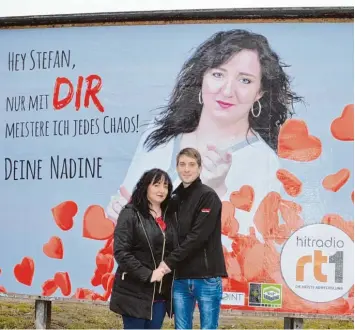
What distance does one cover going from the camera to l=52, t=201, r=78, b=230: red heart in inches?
235

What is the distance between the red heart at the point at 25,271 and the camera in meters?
6.02

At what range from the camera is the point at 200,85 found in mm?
5910

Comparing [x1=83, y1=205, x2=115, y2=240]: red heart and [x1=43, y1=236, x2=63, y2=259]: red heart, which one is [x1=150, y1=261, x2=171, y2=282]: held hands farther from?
[x1=43, y1=236, x2=63, y2=259]: red heart

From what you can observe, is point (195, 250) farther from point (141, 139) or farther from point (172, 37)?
point (172, 37)

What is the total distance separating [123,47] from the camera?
6.01 m

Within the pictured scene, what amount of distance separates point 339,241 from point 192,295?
1.27 metres

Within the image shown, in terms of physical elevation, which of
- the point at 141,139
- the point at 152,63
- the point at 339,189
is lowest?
the point at 339,189

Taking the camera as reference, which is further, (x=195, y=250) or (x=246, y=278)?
(x=246, y=278)

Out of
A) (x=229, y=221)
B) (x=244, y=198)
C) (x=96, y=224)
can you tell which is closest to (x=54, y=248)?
(x=96, y=224)

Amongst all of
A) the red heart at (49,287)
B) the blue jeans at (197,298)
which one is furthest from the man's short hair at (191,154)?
the red heart at (49,287)

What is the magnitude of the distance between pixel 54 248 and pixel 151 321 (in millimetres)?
1309

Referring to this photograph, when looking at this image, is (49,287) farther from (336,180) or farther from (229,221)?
(336,180)

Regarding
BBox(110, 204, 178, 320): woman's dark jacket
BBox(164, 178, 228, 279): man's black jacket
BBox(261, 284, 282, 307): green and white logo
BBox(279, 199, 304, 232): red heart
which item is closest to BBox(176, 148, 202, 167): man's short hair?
BBox(164, 178, 228, 279): man's black jacket

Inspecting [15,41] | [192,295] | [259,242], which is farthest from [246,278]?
[15,41]
